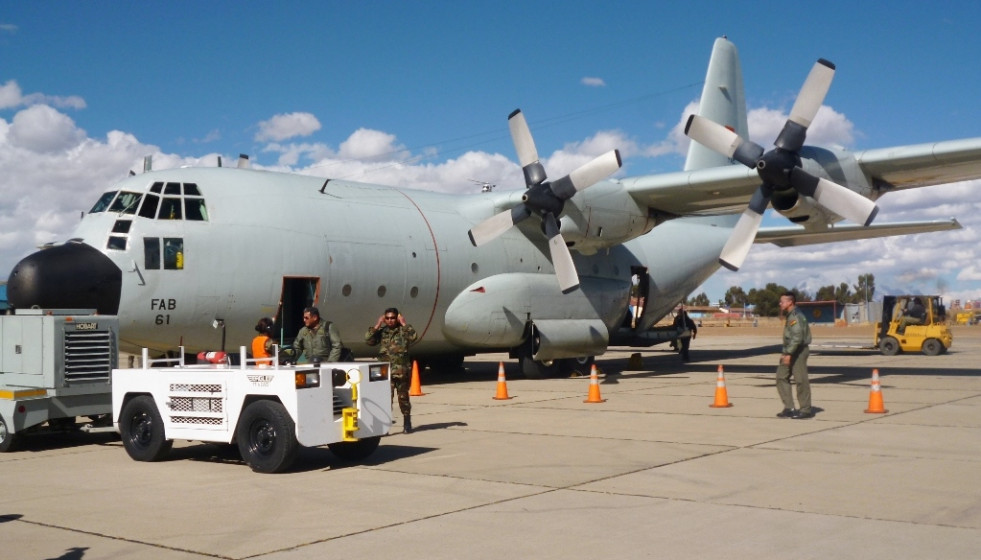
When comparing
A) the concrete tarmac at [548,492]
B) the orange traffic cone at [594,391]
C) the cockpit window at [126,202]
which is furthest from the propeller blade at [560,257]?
the cockpit window at [126,202]

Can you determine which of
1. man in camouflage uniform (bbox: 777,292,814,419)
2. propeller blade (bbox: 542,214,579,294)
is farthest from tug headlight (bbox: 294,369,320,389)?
propeller blade (bbox: 542,214,579,294)

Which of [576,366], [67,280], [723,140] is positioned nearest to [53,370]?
[67,280]

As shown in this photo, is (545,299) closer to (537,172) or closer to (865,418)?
(537,172)

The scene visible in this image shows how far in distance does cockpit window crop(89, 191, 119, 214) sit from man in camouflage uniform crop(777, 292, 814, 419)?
10845 mm

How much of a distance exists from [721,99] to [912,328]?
10.7m

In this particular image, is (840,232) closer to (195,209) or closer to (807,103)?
(807,103)

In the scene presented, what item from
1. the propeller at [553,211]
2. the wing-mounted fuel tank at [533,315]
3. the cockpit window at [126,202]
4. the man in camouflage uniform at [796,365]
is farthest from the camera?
the wing-mounted fuel tank at [533,315]

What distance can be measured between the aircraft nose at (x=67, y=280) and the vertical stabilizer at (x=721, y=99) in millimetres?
17241

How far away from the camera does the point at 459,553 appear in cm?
588

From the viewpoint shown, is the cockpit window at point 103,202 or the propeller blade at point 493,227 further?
the propeller blade at point 493,227

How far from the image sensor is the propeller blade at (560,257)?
61.3 ft

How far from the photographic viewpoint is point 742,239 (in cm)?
1759

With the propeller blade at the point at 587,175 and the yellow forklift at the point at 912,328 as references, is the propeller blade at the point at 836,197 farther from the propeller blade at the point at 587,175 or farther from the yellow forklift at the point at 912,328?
the yellow forklift at the point at 912,328

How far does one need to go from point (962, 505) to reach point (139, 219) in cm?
1244
